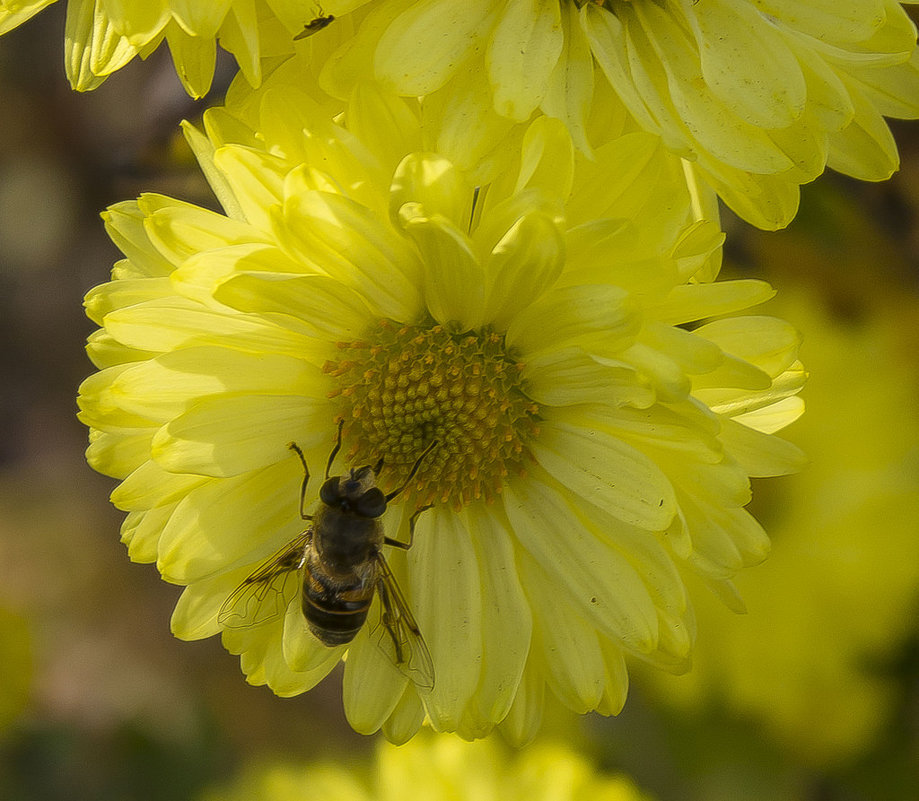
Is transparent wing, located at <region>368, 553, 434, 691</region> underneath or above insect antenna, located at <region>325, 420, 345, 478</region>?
underneath

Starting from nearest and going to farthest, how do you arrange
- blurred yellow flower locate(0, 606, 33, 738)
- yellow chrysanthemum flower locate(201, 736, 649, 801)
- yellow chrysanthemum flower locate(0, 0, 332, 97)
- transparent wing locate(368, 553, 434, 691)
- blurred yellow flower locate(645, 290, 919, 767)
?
1. yellow chrysanthemum flower locate(0, 0, 332, 97)
2. transparent wing locate(368, 553, 434, 691)
3. yellow chrysanthemum flower locate(201, 736, 649, 801)
4. blurred yellow flower locate(645, 290, 919, 767)
5. blurred yellow flower locate(0, 606, 33, 738)

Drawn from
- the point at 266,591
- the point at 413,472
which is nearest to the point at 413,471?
the point at 413,472

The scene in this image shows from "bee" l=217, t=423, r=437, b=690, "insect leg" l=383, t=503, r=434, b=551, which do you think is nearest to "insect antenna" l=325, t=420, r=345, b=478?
"bee" l=217, t=423, r=437, b=690

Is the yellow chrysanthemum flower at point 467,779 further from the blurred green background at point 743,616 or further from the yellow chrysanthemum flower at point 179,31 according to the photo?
the yellow chrysanthemum flower at point 179,31

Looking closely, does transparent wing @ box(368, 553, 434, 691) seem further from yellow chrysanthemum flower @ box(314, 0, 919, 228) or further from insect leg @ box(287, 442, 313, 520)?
yellow chrysanthemum flower @ box(314, 0, 919, 228)

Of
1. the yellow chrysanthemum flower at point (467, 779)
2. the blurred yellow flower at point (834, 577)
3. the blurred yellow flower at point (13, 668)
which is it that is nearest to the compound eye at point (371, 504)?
the yellow chrysanthemum flower at point (467, 779)

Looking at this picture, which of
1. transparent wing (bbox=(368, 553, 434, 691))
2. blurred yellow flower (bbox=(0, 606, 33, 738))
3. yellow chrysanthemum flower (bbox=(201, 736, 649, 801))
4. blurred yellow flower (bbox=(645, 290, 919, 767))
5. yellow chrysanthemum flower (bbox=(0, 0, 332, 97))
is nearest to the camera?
yellow chrysanthemum flower (bbox=(0, 0, 332, 97))

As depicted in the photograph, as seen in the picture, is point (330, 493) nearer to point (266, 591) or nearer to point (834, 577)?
point (266, 591)
